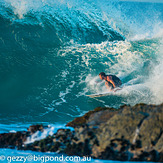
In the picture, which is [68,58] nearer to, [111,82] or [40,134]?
[111,82]

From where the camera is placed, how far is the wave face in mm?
8109

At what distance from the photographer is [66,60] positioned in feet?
37.9

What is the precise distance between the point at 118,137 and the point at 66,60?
8.55 meters

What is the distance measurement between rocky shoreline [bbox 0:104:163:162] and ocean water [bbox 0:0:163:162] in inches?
22.4

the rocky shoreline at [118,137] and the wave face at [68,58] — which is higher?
the wave face at [68,58]

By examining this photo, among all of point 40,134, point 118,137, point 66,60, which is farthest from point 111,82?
point 118,137

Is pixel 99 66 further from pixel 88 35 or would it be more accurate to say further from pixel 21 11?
pixel 21 11

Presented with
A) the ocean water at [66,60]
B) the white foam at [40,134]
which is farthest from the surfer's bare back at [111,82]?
the white foam at [40,134]

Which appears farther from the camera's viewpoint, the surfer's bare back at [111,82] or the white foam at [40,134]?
the surfer's bare back at [111,82]

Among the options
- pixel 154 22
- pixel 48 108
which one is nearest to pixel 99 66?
pixel 48 108

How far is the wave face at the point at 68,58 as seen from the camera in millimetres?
8109

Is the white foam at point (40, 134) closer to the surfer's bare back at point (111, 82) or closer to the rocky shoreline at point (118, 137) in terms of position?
the rocky shoreline at point (118, 137)

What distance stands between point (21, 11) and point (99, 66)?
854 centimetres

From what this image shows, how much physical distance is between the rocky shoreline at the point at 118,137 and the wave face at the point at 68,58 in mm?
2931
